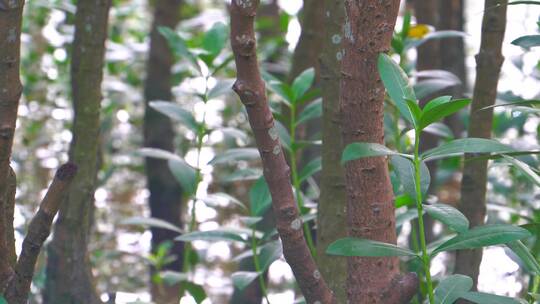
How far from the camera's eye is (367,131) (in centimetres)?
113

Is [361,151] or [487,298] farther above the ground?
[361,151]

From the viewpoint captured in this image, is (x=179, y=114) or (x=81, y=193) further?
(x=179, y=114)

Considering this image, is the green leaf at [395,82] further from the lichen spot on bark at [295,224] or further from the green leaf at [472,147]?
the lichen spot on bark at [295,224]

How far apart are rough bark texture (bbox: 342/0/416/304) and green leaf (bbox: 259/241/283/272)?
0.43m

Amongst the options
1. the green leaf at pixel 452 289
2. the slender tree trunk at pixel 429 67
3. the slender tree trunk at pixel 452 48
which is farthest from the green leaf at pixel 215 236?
the slender tree trunk at pixel 452 48

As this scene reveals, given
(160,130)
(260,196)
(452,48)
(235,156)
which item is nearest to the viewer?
(260,196)

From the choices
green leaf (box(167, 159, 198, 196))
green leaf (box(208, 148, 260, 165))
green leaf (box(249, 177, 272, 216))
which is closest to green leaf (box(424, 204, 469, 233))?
green leaf (box(249, 177, 272, 216))

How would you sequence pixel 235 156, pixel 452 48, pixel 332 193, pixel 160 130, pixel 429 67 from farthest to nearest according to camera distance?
pixel 160 130, pixel 452 48, pixel 429 67, pixel 235 156, pixel 332 193

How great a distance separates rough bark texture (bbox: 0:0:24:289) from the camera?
3.80 feet

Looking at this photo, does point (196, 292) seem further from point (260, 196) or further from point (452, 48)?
point (452, 48)

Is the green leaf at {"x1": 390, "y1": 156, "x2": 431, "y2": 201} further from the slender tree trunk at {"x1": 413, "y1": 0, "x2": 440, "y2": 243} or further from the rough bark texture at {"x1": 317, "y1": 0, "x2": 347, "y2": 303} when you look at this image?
the slender tree trunk at {"x1": 413, "y1": 0, "x2": 440, "y2": 243}

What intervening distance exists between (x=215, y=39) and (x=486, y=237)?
100 cm

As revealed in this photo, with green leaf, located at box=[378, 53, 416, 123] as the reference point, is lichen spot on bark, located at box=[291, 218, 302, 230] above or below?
below

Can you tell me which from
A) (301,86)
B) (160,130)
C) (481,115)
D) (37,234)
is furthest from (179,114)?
(160,130)
